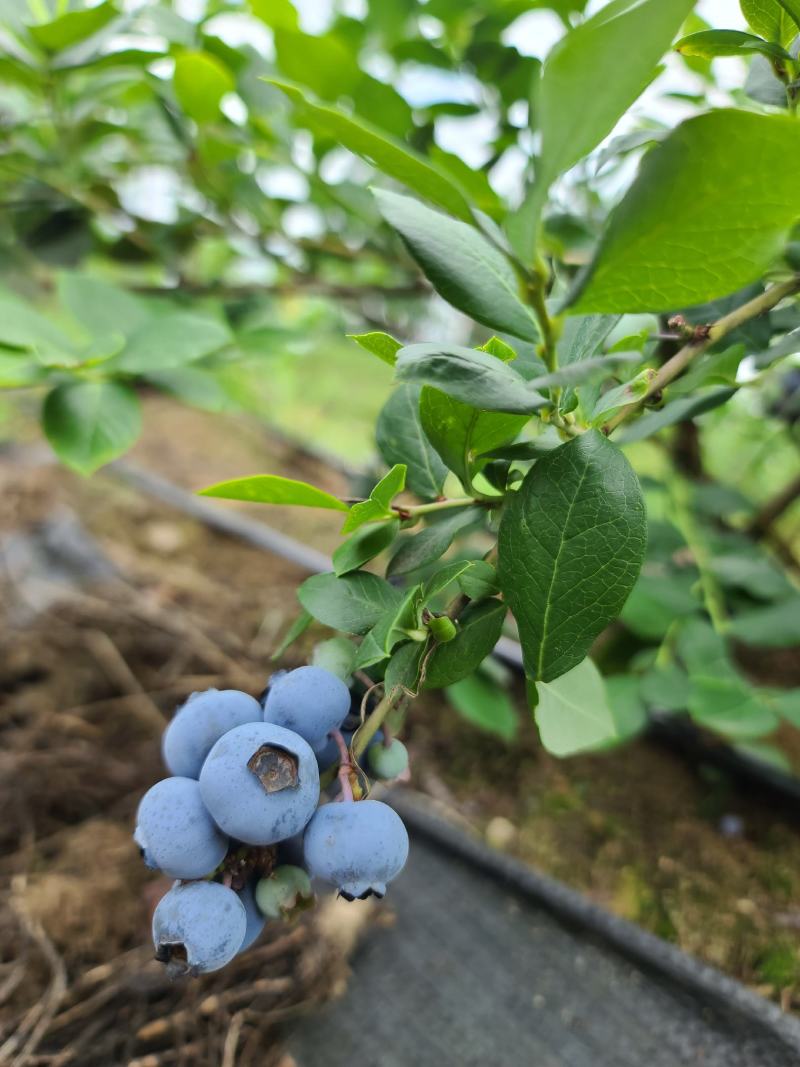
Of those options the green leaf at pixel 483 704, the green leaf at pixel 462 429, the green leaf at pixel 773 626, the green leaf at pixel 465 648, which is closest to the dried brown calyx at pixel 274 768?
the green leaf at pixel 465 648

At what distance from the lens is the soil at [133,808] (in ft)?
2.23

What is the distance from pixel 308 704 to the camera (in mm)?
394

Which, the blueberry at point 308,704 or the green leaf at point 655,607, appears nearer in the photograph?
the blueberry at point 308,704

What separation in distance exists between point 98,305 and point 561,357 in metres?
0.75

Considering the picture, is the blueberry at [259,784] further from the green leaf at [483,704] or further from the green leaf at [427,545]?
the green leaf at [483,704]

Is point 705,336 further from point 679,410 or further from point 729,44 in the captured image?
point 729,44

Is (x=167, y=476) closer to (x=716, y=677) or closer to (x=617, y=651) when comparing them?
(x=617, y=651)

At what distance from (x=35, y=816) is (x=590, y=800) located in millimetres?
704

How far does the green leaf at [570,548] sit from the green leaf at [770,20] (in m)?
0.29

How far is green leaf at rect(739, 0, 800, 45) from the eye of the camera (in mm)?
442

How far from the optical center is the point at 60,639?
3.92 ft

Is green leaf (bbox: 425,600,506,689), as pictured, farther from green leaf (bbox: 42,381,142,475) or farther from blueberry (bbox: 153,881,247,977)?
green leaf (bbox: 42,381,142,475)

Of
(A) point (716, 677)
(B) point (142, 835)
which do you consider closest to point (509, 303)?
(B) point (142, 835)

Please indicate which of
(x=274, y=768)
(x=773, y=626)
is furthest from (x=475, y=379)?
(x=773, y=626)
